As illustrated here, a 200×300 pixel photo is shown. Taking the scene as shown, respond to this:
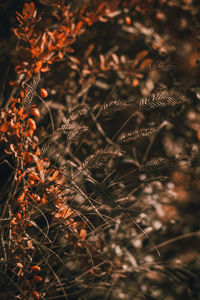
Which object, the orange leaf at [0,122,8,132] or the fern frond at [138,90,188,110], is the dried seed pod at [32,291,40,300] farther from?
the fern frond at [138,90,188,110]

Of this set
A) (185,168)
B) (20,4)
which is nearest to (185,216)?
(185,168)

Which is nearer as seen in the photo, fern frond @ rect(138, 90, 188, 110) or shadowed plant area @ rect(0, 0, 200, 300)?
fern frond @ rect(138, 90, 188, 110)

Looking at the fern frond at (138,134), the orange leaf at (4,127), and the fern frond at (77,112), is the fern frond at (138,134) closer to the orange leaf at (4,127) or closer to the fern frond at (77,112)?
the fern frond at (77,112)

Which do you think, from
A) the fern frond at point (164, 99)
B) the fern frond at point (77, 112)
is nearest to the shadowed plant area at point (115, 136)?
the fern frond at point (77, 112)

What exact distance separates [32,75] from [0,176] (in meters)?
0.52

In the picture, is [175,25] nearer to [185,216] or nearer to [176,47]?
[176,47]

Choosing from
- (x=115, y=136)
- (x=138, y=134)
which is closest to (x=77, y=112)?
(x=138, y=134)

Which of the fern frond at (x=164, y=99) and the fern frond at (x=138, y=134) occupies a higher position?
the fern frond at (x=164, y=99)

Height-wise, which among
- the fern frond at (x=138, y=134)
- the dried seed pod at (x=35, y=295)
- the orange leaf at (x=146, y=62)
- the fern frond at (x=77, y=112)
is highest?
the orange leaf at (x=146, y=62)

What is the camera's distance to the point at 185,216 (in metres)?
1.34

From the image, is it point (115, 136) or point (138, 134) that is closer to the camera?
point (138, 134)

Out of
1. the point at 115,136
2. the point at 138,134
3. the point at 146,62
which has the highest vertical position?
the point at 146,62

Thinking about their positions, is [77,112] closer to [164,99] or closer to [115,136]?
[164,99]

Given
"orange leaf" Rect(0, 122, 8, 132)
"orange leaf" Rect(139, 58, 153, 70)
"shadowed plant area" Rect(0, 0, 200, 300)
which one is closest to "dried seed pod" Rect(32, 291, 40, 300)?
"shadowed plant area" Rect(0, 0, 200, 300)
